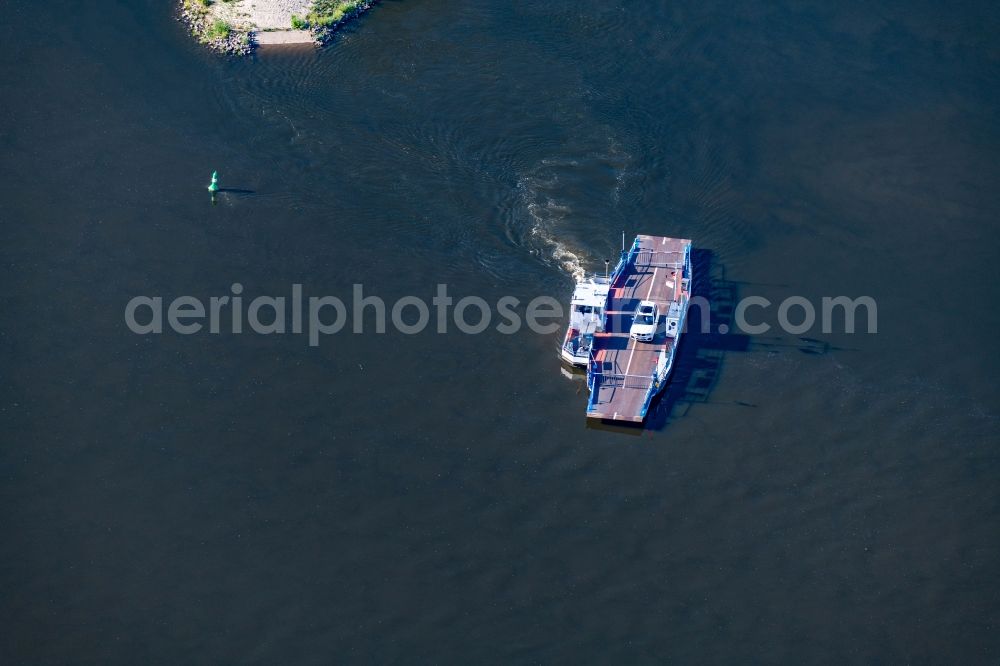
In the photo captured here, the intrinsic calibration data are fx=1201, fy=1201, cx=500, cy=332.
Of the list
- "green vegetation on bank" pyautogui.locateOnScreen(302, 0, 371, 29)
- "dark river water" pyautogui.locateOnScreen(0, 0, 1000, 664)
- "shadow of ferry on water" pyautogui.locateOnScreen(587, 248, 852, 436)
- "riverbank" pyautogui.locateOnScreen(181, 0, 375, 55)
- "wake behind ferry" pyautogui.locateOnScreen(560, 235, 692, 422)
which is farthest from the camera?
"green vegetation on bank" pyautogui.locateOnScreen(302, 0, 371, 29)

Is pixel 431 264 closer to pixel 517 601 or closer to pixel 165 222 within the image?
pixel 165 222

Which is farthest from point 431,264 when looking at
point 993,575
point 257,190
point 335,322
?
point 993,575

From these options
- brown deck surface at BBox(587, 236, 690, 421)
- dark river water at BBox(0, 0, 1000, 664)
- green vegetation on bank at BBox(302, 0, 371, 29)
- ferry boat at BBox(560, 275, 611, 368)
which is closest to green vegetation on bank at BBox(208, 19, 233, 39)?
dark river water at BBox(0, 0, 1000, 664)

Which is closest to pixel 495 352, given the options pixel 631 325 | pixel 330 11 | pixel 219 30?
pixel 631 325

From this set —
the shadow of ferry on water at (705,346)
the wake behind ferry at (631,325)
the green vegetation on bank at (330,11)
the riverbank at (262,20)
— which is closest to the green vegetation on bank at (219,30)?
the riverbank at (262,20)

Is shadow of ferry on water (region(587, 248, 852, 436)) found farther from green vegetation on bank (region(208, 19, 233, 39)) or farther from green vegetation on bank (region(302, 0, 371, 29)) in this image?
green vegetation on bank (region(208, 19, 233, 39))

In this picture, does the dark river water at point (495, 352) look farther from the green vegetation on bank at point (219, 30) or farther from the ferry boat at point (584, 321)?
the green vegetation on bank at point (219, 30)
